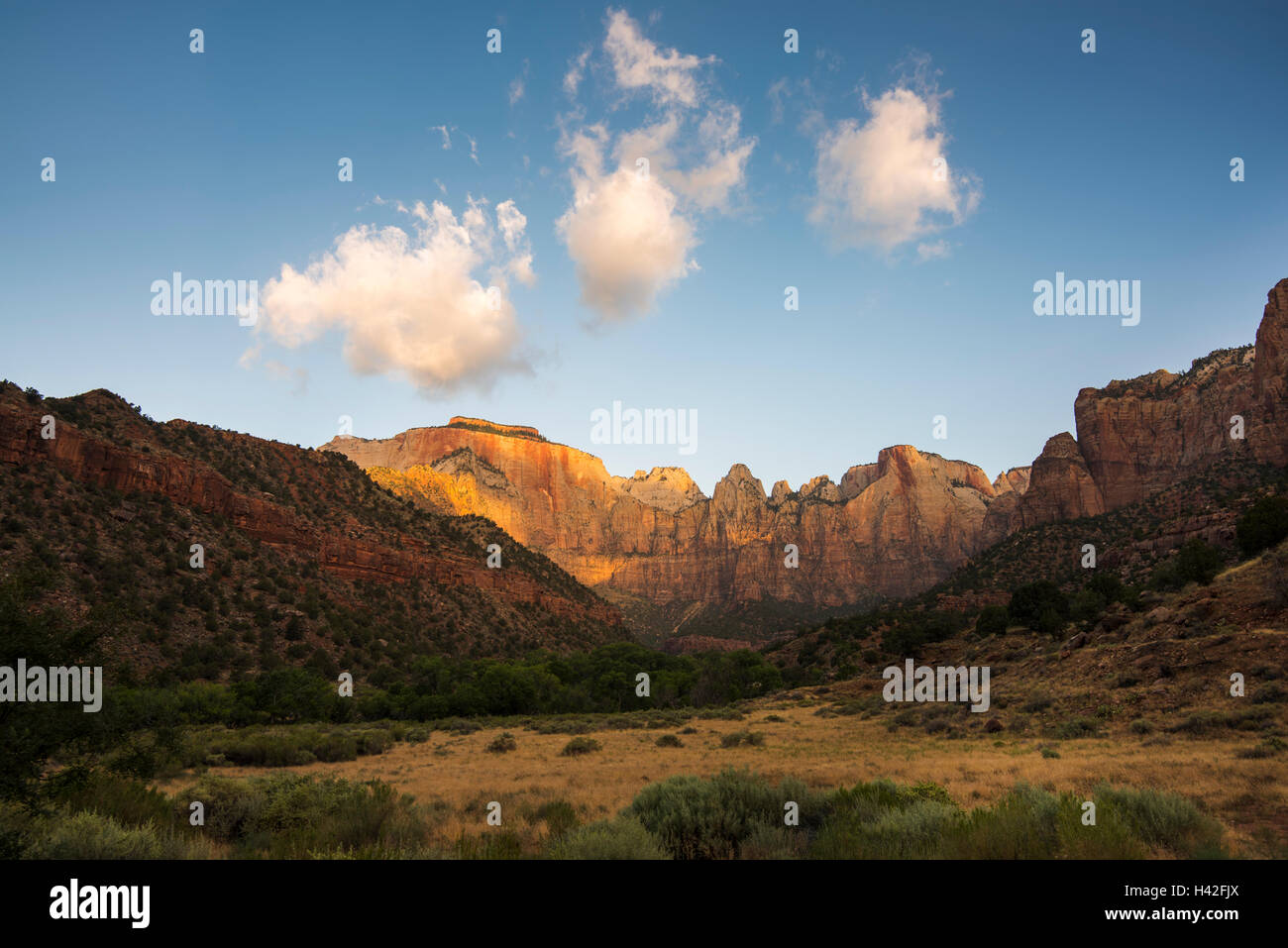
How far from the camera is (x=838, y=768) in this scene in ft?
51.8

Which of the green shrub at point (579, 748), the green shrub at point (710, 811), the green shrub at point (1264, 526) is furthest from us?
the green shrub at point (1264, 526)

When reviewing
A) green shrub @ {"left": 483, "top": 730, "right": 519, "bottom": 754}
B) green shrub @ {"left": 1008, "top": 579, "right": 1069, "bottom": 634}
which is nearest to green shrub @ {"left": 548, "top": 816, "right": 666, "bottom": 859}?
green shrub @ {"left": 483, "top": 730, "right": 519, "bottom": 754}

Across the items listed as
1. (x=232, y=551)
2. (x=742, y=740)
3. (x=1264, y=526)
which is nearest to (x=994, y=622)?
(x=1264, y=526)

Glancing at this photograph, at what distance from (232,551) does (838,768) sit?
51239 mm

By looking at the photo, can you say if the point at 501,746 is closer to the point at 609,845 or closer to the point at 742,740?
the point at 742,740

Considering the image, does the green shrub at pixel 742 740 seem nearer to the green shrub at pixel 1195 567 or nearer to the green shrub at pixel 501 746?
the green shrub at pixel 501 746

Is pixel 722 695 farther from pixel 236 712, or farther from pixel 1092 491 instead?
pixel 1092 491

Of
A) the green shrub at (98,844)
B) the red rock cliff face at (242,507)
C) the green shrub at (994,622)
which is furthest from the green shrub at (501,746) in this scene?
the red rock cliff face at (242,507)

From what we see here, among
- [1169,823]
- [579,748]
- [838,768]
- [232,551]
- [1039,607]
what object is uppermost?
[232,551]

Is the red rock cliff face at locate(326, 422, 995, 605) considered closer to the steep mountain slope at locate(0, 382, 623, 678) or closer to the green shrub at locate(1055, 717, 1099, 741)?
the steep mountain slope at locate(0, 382, 623, 678)

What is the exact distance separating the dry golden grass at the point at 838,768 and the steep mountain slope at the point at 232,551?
14.4 metres

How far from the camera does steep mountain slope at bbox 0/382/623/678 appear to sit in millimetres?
37469

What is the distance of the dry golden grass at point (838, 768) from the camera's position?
10531mm
